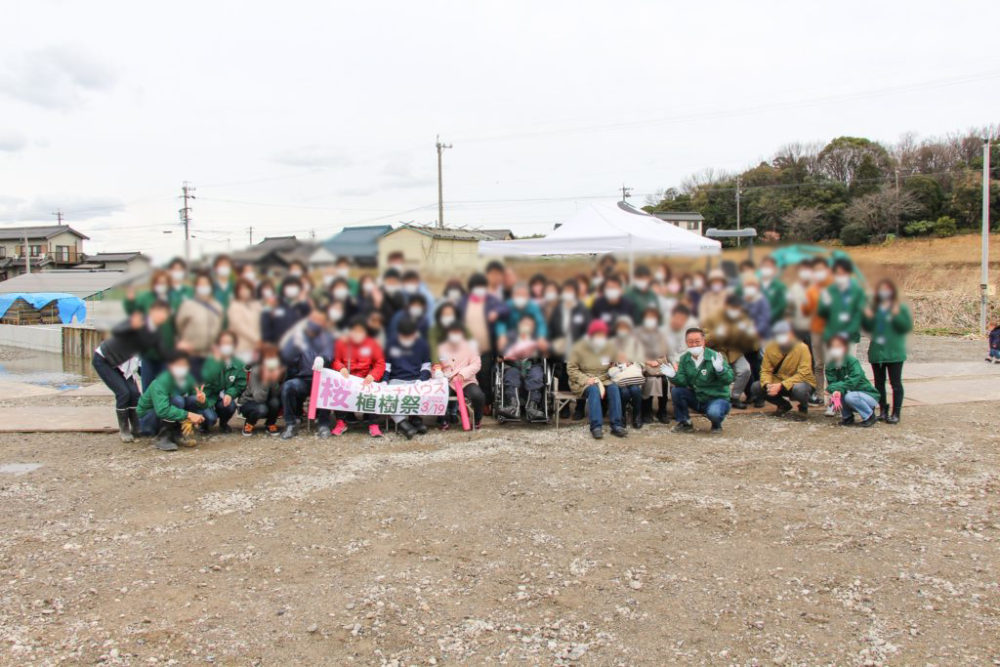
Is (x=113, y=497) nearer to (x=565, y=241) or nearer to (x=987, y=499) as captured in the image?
(x=565, y=241)

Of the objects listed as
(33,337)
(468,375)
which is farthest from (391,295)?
(33,337)

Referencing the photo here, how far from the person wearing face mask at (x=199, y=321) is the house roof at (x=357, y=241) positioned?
538 mm

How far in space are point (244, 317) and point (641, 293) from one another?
210 cm

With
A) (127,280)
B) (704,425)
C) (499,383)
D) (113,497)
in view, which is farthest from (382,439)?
(127,280)

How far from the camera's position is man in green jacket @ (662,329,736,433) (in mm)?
7750

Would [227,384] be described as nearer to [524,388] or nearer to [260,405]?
[260,405]

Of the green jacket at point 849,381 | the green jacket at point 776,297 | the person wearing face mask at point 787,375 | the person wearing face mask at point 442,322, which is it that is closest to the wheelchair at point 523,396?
the person wearing face mask at point 787,375

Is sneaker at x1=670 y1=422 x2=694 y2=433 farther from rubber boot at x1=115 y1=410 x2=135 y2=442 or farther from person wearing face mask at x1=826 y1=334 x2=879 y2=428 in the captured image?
rubber boot at x1=115 y1=410 x2=135 y2=442

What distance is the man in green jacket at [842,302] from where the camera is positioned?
10.9ft

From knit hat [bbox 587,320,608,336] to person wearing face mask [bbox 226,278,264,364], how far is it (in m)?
1.80

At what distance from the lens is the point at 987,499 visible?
6.36 metres

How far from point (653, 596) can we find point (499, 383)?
4.32 meters

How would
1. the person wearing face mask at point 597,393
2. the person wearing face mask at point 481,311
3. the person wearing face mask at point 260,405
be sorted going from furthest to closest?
the person wearing face mask at point 597,393 → the person wearing face mask at point 260,405 → the person wearing face mask at point 481,311

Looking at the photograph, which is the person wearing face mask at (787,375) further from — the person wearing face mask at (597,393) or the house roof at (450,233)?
the house roof at (450,233)
